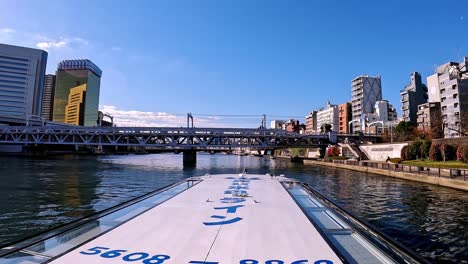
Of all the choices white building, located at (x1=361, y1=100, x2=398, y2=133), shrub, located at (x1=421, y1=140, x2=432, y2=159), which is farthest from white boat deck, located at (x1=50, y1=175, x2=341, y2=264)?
white building, located at (x1=361, y1=100, x2=398, y2=133)

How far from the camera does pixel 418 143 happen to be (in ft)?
167

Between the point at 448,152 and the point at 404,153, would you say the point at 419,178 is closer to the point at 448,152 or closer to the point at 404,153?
the point at 448,152

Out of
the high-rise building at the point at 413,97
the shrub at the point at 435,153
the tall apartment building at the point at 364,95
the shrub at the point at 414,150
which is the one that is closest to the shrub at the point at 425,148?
the shrub at the point at 414,150

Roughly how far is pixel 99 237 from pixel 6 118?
6064 inches

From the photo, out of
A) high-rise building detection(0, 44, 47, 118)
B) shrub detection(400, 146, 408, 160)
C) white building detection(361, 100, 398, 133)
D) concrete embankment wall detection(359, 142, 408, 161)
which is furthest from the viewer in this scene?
high-rise building detection(0, 44, 47, 118)

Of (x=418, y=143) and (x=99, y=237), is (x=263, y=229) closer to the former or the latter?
(x=99, y=237)

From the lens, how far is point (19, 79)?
160 meters

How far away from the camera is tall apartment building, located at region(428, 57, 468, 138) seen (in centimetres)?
8306

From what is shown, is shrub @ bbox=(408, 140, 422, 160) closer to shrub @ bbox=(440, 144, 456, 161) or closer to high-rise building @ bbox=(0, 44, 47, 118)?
shrub @ bbox=(440, 144, 456, 161)

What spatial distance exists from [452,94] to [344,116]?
7346 centimetres

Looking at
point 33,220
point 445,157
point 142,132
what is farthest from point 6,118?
point 445,157

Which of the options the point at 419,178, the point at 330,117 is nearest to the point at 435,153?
the point at 419,178

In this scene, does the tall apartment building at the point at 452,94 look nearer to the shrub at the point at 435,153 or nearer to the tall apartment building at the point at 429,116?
the tall apartment building at the point at 429,116

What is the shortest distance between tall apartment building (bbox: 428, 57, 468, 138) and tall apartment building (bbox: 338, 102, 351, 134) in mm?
59912
